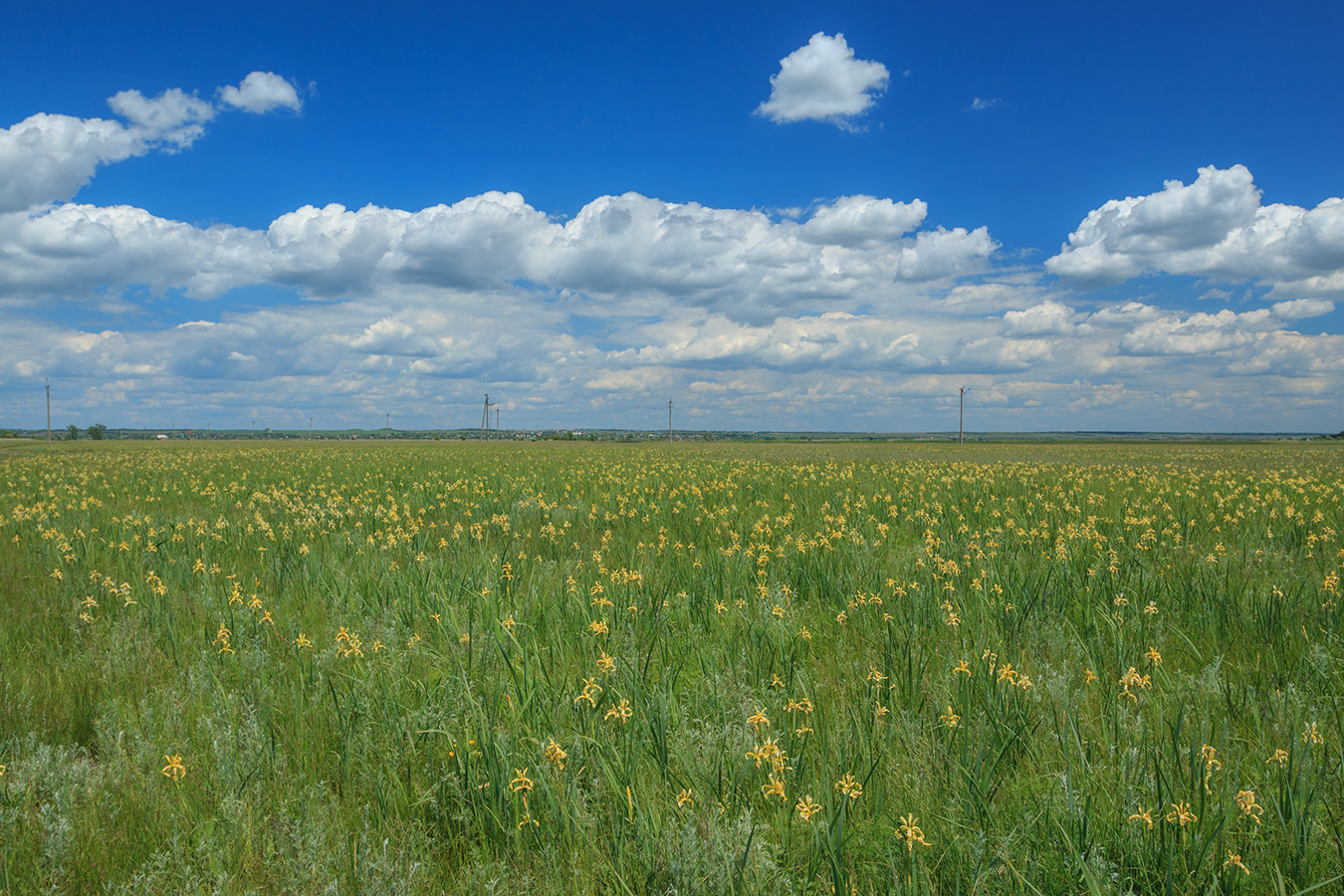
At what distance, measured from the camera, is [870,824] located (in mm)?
2305

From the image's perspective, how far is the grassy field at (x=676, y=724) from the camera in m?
2.14

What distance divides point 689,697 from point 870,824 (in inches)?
53.6

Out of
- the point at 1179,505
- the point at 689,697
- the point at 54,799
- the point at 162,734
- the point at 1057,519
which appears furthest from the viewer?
the point at 1179,505

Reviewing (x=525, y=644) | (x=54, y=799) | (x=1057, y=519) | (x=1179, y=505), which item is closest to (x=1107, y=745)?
(x=525, y=644)

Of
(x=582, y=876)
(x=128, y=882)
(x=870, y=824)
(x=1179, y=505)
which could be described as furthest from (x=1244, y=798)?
(x=1179, y=505)

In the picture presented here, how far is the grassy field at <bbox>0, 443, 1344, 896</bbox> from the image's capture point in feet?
7.01

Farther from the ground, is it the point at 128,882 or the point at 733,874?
the point at 733,874

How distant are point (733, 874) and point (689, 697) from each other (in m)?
→ 1.50

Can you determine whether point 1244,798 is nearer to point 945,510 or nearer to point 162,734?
point 162,734

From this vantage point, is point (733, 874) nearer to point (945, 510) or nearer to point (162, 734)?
point (162, 734)

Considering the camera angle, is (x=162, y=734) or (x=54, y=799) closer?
(x=54, y=799)

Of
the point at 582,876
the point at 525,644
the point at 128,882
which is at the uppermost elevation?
the point at 525,644

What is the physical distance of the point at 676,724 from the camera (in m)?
3.17

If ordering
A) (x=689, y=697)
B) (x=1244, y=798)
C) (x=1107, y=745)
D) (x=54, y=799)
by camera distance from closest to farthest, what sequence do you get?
(x=1244, y=798) → (x=54, y=799) → (x=1107, y=745) → (x=689, y=697)
